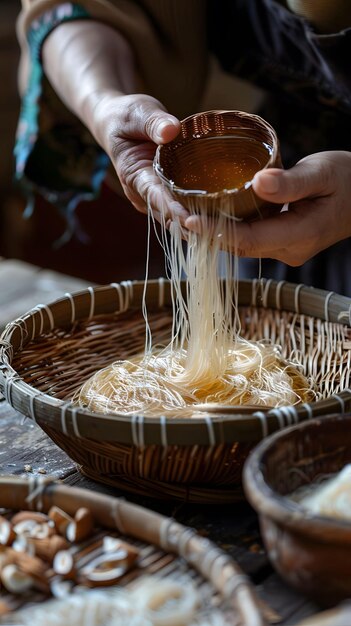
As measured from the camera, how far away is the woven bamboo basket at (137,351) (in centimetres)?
82

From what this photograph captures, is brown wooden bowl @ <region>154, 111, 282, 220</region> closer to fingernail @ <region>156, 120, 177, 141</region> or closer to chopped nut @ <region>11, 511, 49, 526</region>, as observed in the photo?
fingernail @ <region>156, 120, 177, 141</region>

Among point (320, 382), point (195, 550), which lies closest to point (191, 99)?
point (320, 382)

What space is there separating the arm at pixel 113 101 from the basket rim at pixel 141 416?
0.66 ft

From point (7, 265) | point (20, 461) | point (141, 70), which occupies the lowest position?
point (7, 265)

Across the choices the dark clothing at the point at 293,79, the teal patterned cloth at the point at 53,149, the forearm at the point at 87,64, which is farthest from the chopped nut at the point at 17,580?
the teal patterned cloth at the point at 53,149

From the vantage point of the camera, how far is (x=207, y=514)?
91 cm

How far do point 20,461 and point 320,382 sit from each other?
0.40 metres

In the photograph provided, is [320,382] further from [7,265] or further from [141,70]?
[7,265]

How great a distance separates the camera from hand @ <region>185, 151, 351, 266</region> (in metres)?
0.97

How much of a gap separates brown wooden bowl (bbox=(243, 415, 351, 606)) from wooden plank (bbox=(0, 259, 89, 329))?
917 mm

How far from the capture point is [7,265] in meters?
1.83

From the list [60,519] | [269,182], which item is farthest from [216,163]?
[60,519]

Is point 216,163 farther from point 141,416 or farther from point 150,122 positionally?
point 141,416

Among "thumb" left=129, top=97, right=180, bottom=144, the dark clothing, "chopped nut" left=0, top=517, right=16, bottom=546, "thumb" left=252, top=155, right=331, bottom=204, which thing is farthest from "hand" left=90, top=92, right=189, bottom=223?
"chopped nut" left=0, top=517, right=16, bottom=546
